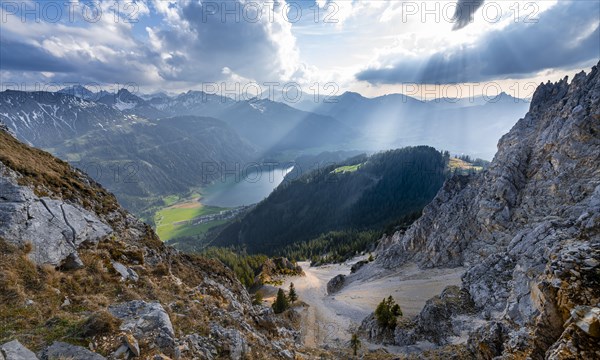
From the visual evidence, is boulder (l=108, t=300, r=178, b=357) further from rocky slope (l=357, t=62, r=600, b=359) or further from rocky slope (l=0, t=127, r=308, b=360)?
rocky slope (l=357, t=62, r=600, b=359)

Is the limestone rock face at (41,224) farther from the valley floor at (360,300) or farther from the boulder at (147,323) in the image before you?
the valley floor at (360,300)

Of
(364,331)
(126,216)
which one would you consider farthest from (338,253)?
(126,216)

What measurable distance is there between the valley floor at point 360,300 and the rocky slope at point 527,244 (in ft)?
16.0

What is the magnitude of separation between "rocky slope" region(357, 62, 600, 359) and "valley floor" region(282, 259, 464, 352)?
4.86 m

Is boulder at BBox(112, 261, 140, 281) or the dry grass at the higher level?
the dry grass

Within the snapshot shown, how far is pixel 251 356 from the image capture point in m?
16.3

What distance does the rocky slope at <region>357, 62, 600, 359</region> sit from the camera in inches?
497

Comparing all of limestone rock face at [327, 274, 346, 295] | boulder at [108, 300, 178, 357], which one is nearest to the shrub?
boulder at [108, 300, 178, 357]

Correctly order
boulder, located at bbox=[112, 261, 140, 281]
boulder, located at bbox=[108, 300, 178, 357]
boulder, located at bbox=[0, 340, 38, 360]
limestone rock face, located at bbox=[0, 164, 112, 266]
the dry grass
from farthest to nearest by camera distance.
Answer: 1. the dry grass
2. boulder, located at bbox=[112, 261, 140, 281]
3. limestone rock face, located at bbox=[0, 164, 112, 266]
4. boulder, located at bbox=[108, 300, 178, 357]
5. boulder, located at bbox=[0, 340, 38, 360]

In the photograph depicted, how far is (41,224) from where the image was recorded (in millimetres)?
17172

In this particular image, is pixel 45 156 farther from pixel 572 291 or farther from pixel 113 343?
pixel 572 291

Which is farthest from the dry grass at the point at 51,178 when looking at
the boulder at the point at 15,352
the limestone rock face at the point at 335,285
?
the limestone rock face at the point at 335,285

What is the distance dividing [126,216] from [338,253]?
355ft

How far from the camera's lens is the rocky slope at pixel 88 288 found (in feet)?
38.6
